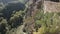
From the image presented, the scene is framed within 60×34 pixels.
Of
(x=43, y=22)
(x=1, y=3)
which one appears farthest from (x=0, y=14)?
(x=43, y=22)

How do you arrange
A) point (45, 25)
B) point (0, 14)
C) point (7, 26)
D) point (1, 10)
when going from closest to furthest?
point (45, 25), point (7, 26), point (0, 14), point (1, 10)

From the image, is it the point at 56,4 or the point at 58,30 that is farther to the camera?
the point at 56,4

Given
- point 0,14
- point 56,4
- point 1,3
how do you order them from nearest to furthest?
point 56,4
point 0,14
point 1,3

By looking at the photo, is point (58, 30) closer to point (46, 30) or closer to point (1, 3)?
point (46, 30)

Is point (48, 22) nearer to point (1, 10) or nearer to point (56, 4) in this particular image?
point (56, 4)

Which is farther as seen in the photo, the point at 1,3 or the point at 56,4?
the point at 1,3

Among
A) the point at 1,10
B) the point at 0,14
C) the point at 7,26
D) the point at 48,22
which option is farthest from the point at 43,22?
the point at 1,10

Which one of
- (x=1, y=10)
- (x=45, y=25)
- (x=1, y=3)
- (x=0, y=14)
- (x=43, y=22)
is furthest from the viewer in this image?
(x=1, y=3)

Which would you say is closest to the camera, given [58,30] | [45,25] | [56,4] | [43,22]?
[58,30]

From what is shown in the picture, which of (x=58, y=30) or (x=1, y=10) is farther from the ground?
(x=58, y=30)
